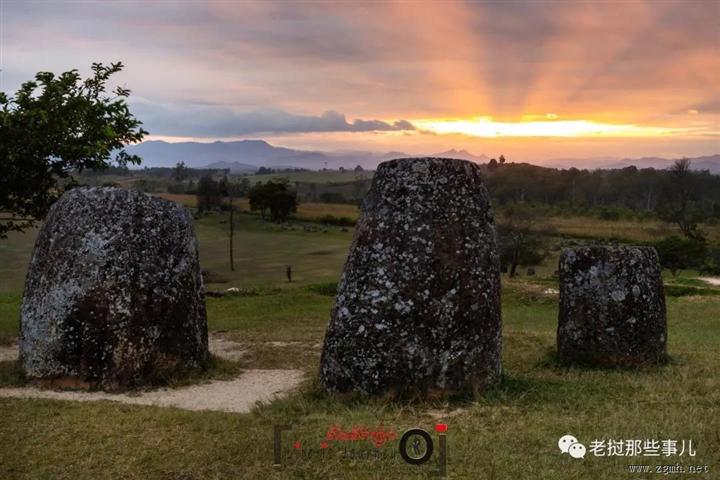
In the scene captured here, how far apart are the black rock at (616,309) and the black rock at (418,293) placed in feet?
10.6

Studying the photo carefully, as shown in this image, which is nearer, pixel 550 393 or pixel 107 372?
pixel 550 393

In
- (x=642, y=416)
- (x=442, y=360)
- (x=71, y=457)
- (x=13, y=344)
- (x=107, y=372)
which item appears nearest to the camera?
(x=71, y=457)

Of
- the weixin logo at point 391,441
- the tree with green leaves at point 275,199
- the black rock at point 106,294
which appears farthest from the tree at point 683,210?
the weixin logo at point 391,441

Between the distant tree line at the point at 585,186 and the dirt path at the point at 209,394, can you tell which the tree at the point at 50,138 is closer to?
the dirt path at the point at 209,394

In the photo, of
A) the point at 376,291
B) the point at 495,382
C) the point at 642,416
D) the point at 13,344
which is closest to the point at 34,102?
the point at 13,344

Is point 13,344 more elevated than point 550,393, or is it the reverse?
point 550,393

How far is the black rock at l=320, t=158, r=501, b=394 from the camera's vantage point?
404 inches

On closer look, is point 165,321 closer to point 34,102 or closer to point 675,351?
point 34,102

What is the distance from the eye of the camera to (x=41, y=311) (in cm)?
1280

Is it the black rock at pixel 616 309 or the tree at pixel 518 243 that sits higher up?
the black rock at pixel 616 309

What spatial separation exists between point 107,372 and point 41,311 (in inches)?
69.5

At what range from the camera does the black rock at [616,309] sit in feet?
43.0

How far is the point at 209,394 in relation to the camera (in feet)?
41.1

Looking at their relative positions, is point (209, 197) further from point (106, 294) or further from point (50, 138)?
point (106, 294)
